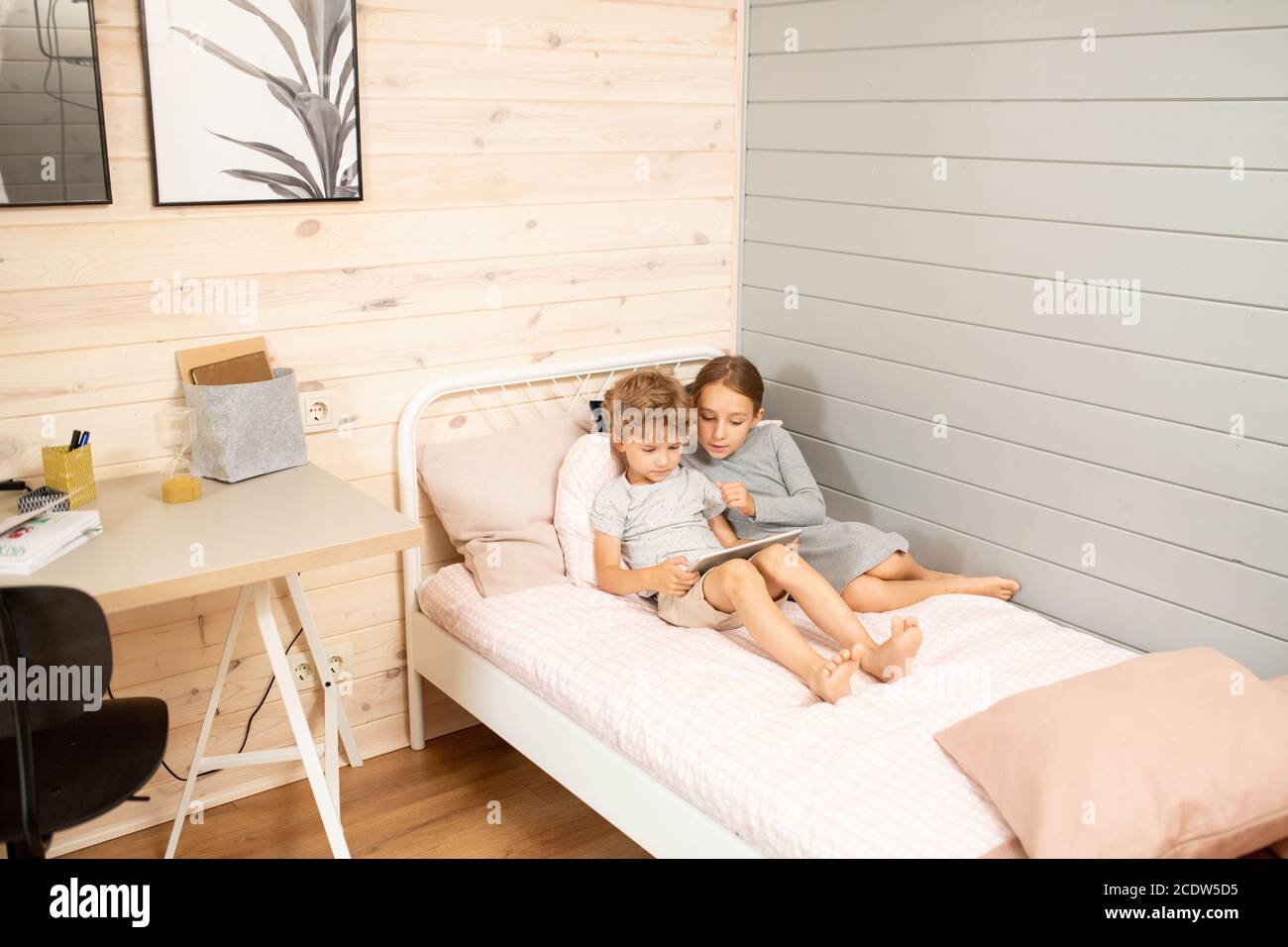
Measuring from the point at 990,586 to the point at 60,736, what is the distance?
1799 mm

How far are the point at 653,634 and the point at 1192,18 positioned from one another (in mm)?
1485

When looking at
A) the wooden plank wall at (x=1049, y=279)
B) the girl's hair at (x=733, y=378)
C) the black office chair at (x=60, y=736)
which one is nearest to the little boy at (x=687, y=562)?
the girl's hair at (x=733, y=378)

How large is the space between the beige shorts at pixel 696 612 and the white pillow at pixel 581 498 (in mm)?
237

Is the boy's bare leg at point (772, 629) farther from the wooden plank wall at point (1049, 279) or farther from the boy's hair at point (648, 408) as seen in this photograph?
the wooden plank wall at point (1049, 279)

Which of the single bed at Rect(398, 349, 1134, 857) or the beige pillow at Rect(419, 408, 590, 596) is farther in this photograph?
the beige pillow at Rect(419, 408, 590, 596)

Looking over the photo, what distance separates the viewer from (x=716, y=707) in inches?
77.9

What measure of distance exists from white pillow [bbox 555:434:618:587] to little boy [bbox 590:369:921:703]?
0.12 ft

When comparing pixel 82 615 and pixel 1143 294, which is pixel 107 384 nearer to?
pixel 82 615

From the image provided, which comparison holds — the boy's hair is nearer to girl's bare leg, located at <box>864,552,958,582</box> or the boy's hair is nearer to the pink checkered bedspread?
the pink checkered bedspread

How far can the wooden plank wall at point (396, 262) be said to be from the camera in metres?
2.18

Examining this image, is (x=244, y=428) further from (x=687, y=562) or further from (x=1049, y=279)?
(x=1049, y=279)

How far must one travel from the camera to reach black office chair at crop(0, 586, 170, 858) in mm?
1531

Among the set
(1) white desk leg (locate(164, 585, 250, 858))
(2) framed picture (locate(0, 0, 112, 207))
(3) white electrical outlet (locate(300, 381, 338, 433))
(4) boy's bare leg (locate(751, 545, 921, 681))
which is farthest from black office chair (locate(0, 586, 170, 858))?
(4) boy's bare leg (locate(751, 545, 921, 681))
